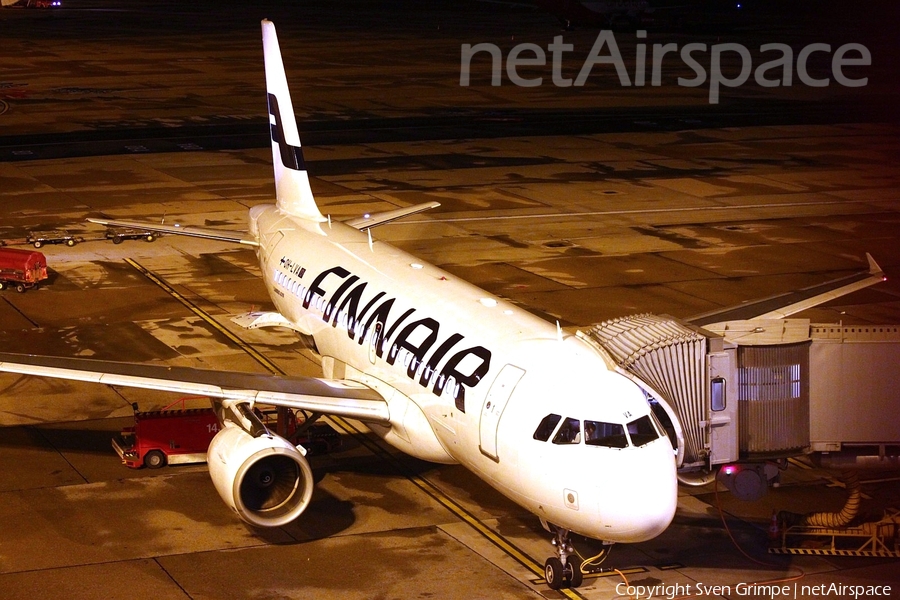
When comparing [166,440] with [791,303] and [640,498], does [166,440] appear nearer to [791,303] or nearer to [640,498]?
[640,498]

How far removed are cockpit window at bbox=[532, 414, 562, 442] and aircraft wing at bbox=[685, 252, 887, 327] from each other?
7552 mm

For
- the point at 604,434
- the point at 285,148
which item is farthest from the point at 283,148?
the point at 604,434

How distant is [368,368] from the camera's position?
2336cm

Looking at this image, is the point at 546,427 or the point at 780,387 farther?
the point at 780,387

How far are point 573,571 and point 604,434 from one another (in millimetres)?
2586

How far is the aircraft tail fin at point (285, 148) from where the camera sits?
30.1 meters

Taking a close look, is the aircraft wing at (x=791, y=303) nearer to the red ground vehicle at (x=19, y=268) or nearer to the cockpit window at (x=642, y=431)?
the cockpit window at (x=642, y=431)

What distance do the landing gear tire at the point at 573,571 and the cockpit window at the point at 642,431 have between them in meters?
2.49

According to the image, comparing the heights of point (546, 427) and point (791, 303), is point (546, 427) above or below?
below

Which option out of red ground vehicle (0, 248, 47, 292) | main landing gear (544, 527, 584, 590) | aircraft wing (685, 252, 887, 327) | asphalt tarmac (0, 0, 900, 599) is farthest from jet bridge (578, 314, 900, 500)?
red ground vehicle (0, 248, 47, 292)

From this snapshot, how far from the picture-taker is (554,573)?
19125 millimetres

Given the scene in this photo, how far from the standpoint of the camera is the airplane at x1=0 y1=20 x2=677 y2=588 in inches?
700

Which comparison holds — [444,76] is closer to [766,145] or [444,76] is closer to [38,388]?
[766,145]

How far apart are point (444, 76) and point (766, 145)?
100 ft
